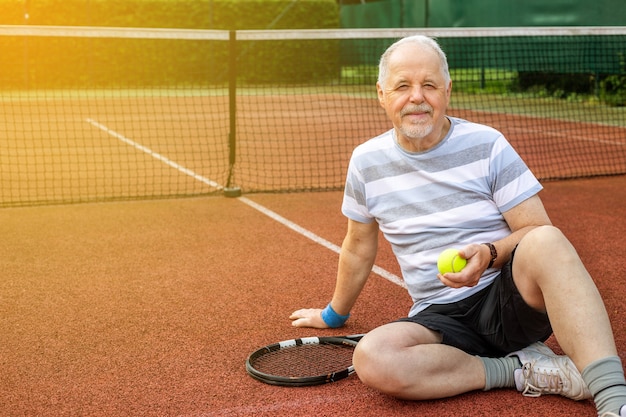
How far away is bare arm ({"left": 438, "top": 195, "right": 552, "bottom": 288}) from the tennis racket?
74 centimetres

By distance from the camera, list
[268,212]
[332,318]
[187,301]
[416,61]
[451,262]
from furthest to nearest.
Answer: [268,212] < [187,301] < [332,318] < [416,61] < [451,262]

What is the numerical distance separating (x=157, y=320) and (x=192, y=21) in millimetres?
21807

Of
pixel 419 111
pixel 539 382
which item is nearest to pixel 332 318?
pixel 539 382

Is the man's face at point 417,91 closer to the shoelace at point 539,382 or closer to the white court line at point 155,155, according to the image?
the shoelace at point 539,382

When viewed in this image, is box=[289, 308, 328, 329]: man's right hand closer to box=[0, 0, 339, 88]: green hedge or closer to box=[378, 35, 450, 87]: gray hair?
box=[378, 35, 450, 87]: gray hair

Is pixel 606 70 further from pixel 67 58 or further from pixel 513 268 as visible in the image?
pixel 67 58

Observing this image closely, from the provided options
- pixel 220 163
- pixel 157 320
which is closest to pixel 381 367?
pixel 157 320

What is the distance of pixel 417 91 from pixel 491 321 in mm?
902

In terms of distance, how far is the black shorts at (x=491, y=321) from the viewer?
3.10m

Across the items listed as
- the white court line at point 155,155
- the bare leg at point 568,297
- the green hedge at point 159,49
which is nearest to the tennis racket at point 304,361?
the bare leg at point 568,297

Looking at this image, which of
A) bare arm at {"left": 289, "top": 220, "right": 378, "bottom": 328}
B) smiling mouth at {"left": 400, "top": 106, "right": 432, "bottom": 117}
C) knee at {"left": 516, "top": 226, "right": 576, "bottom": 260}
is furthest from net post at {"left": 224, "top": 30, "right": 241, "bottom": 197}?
knee at {"left": 516, "top": 226, "right": 576, "bottom": 260}

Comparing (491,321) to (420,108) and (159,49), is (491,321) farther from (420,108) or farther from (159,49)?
(159,49)

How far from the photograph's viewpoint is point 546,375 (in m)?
3.21

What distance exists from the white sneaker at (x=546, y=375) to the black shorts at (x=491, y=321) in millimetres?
50
